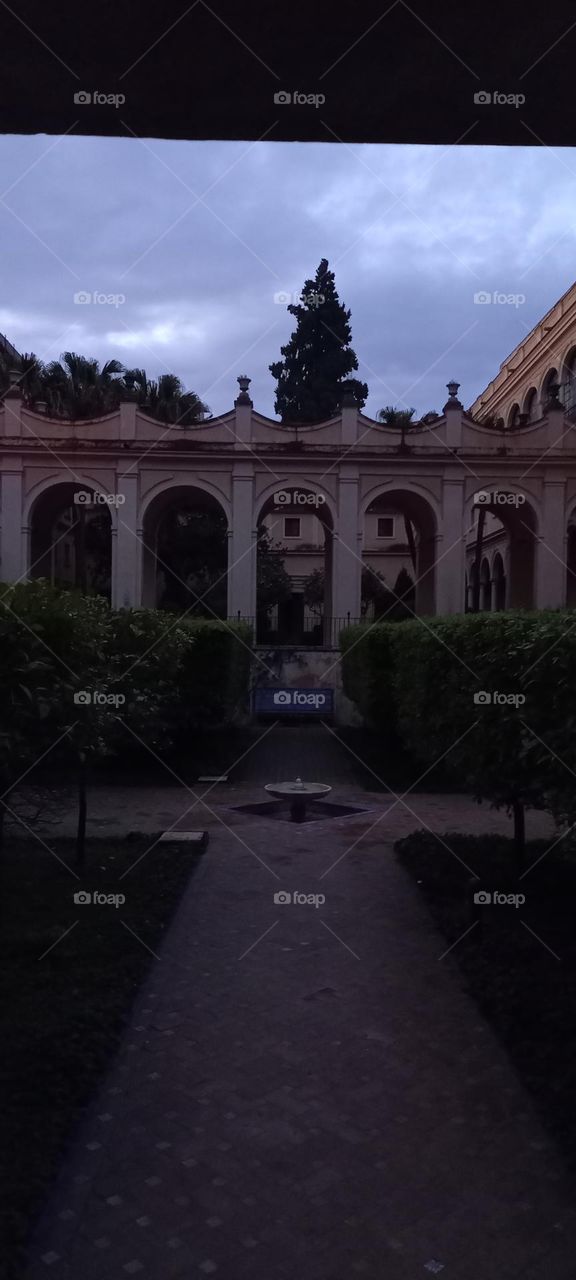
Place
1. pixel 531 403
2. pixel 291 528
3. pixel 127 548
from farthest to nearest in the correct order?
pixel 291 528, pixel 531 403, pixel 127 548

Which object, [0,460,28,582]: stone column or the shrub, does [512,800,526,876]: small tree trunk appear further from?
[0,460,28,582]: stone column

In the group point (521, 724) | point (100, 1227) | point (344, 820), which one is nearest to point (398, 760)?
point (344, 820)

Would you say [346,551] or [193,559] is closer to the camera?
[346,551]

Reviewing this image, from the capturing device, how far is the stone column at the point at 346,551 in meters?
26.2

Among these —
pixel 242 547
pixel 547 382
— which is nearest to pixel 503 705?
pixel 242 547

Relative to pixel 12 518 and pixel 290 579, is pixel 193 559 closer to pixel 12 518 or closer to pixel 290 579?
pixel 290 579

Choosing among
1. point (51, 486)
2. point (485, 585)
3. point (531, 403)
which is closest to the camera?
point (51, 486)

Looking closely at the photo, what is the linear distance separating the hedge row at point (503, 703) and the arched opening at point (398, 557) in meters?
15.5

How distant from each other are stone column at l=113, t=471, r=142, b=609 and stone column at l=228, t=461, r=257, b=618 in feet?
8.50

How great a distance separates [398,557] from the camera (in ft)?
141

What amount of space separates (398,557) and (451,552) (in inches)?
646

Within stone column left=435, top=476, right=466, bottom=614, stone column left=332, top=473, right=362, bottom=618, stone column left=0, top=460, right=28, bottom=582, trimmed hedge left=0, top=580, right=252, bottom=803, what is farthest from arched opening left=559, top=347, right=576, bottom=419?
trimmed hedge left=0, top=580, right=252, bottom=803

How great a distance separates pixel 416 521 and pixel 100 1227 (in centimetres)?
2728

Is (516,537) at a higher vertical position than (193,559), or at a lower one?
higher
